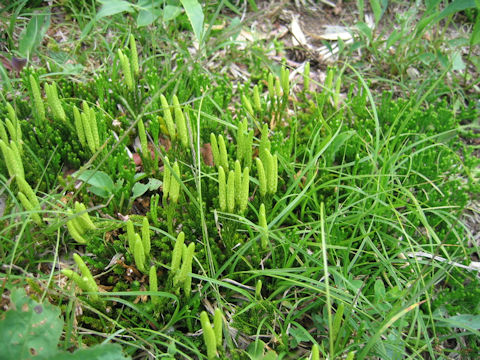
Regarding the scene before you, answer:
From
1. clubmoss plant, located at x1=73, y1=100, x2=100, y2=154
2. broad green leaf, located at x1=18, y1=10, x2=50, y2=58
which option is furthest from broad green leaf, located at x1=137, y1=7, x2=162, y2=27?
clubmoss plant, located at x1=73, y1=100, x2=100, y2=154

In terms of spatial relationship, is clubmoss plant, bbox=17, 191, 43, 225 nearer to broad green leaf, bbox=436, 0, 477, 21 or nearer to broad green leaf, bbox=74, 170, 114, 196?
broad green leaf, bbox=74, 170, 114, 196

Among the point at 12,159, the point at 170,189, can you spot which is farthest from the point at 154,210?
the point at 12,159

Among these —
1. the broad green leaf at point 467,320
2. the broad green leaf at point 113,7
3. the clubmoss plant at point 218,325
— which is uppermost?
the broad green leaf at point 113,7

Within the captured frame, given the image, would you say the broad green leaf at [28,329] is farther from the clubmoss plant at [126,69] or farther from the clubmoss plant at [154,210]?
the clubmoss plant at [126,69]

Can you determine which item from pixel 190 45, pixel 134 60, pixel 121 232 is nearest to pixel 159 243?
pixel 121 232

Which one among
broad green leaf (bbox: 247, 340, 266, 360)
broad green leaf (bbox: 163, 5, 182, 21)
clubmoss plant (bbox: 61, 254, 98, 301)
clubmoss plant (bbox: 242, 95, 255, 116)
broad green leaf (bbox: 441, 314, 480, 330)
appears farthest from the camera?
broad green leaf (bbox: 163, 5, 182, 21)

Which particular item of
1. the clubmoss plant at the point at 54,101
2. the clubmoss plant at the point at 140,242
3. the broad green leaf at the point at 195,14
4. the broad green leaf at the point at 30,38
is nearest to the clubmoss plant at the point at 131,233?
the clubmoss plant at the point at 140,242

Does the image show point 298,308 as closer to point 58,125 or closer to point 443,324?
point 443,324

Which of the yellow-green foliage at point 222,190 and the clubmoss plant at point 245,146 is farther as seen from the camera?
the clubmoss plant at point 245,146
